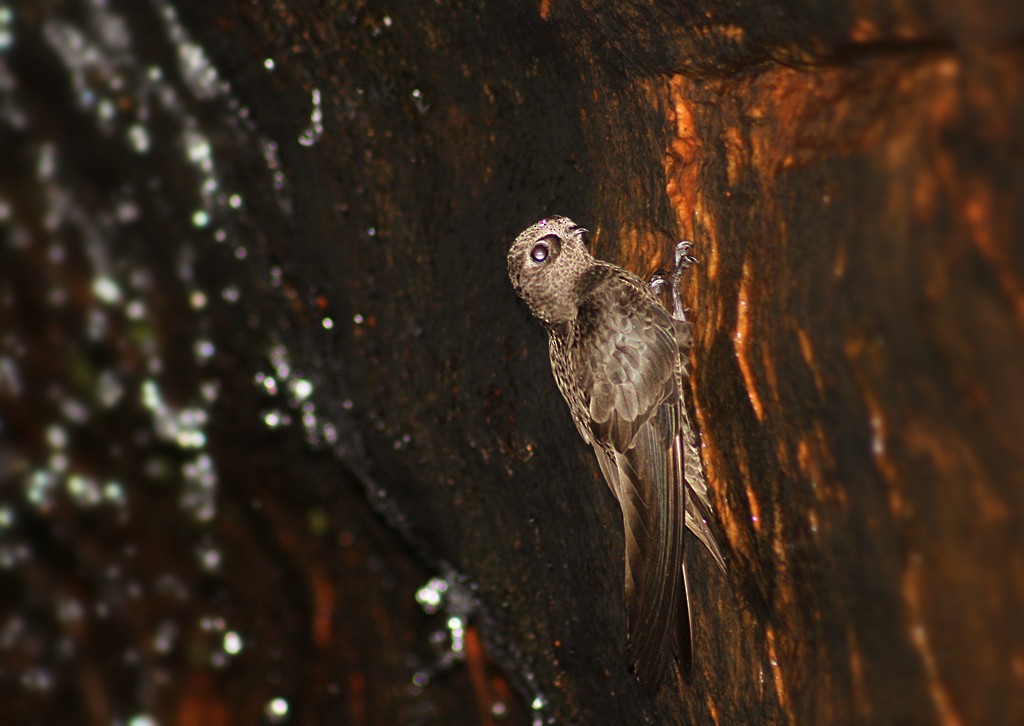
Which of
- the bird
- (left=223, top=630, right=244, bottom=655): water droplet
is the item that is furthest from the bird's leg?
(left=223, top=630, right=244, bottom=655): water droplet

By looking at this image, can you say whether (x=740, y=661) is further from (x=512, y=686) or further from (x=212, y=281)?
(x=212, y=281)

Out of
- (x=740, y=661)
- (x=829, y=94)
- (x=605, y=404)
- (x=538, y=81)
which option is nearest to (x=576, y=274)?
(x=605, y=404)

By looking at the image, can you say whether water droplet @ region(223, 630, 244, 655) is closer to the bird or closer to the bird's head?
the bird

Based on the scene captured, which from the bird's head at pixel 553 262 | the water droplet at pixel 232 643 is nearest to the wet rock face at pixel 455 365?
the water droplet at pixel 232 643

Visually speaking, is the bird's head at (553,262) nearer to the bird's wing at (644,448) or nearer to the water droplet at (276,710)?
the bird's wing at (644,448)

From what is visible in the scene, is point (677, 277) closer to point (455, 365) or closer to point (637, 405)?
point (637, 405)

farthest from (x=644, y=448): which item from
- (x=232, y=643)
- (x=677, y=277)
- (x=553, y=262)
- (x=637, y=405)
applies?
(x=232, y=643)
